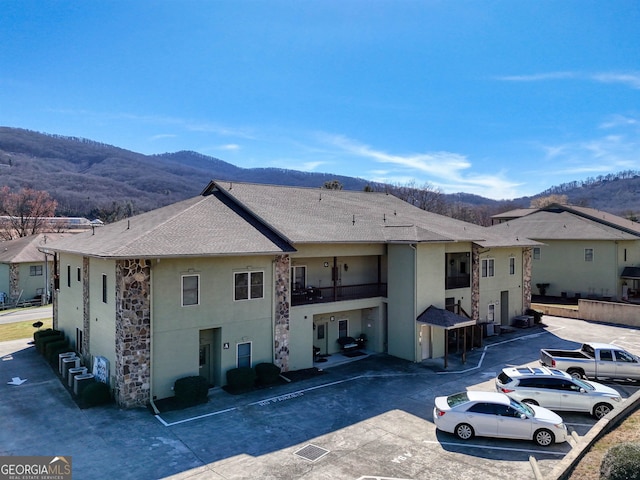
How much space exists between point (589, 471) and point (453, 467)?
11.2ft

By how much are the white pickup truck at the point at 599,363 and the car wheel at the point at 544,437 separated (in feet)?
23.9

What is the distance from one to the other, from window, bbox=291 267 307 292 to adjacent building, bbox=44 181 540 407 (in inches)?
2.3

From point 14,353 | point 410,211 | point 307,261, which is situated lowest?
point 14,353

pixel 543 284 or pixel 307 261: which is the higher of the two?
pixel 307 261

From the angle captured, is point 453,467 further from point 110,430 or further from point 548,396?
point 110,430

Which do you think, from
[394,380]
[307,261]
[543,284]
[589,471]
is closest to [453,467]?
[589,471]

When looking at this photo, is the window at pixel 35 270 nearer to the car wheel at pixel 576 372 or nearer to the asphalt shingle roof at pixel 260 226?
the asphalt shingle roof at pixel 260 226

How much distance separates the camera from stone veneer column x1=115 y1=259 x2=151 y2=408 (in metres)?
16.3

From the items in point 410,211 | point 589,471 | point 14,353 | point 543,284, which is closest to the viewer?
point 589,471

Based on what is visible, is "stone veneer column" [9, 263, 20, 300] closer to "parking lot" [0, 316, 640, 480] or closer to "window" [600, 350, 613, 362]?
"parking lot" [0, 316, 640, 480]

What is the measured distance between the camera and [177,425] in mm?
14898

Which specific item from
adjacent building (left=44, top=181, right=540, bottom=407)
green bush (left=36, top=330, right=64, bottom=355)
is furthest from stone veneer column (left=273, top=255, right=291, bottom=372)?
green bush (left=36, top=330, right=64, bottom=355)

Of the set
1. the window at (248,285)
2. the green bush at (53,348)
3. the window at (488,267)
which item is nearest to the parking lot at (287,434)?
the green bush at (53,348)

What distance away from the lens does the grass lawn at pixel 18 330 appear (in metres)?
A: 29.0
